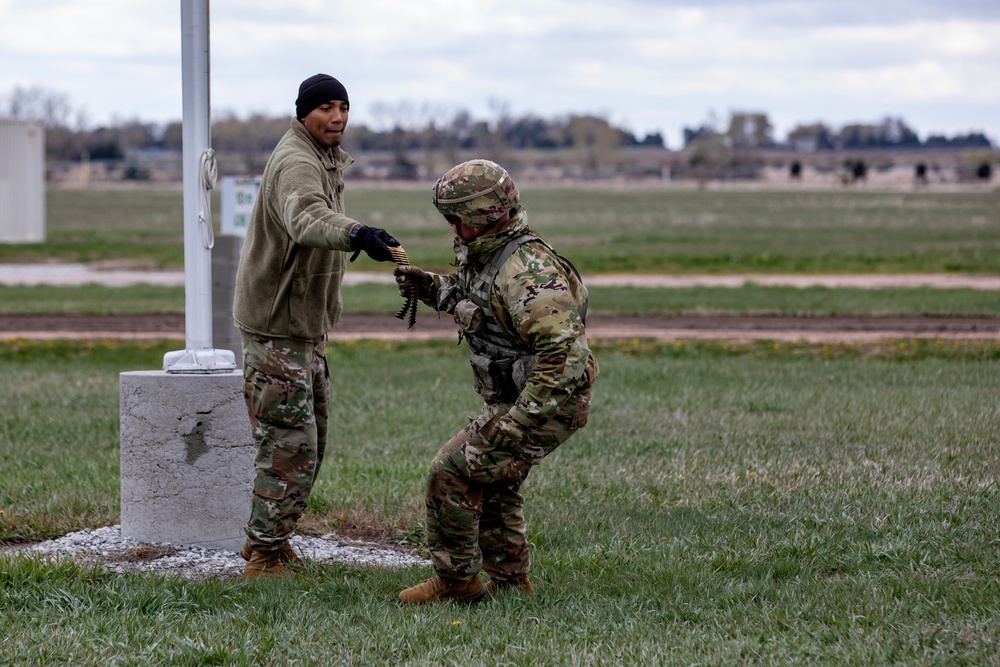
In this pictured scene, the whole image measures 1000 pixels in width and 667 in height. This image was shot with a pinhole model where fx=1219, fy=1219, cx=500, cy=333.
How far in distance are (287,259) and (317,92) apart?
0.74 meters

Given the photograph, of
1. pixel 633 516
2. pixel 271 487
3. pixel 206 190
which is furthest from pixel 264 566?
pixel 633 516

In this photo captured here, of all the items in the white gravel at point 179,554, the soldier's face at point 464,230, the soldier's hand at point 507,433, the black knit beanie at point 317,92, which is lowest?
the white gravel at point 179,554

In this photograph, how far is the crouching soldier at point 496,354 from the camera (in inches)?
177

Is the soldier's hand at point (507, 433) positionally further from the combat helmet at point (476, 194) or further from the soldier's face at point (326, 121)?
the soldier's face at point (326, 121)

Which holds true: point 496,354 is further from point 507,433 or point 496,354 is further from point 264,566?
point 264,566

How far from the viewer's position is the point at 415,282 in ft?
16.2

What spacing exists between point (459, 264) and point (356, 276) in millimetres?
19379

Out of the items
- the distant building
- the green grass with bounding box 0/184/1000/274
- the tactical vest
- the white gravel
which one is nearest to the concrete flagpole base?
the white gravel

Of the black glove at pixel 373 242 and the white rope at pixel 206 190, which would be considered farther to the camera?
the white rope at pixel 206 190

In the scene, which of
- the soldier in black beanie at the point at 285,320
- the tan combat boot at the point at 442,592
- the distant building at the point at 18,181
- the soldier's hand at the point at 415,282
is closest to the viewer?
the soldier's hand at the point at 415,282

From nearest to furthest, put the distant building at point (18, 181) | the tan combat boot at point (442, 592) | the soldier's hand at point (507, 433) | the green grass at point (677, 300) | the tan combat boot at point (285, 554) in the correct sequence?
the soldier's hand at point (507, 433) → the tan combat boot at point (442, 592) → the tan combat boot at point (285, 554) → the green grass at point (677, 300) → the distant building at point (18, 181)

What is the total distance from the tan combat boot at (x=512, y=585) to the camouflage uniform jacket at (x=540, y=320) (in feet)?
3.05

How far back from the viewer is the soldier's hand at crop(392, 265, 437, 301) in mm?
4863

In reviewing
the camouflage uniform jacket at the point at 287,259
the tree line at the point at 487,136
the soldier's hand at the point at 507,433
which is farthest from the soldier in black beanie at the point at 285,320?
the tree line at the point at 487,136
